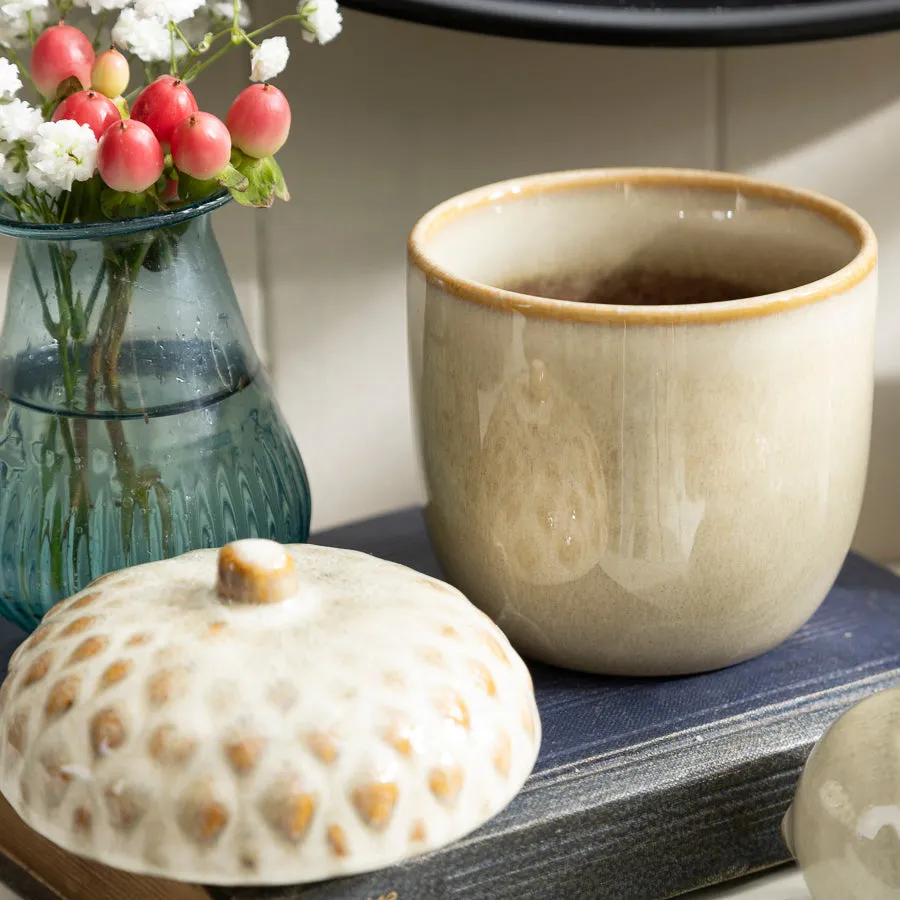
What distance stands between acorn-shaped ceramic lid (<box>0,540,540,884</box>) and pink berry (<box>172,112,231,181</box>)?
110 mm

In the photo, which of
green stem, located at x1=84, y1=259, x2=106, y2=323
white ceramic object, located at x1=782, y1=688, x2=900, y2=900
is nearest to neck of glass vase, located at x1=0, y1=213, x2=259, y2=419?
green stem, located at x1=84, y1=259, x2=106, y2=323

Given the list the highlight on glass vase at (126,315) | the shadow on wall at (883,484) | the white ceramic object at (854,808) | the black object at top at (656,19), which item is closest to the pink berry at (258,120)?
the highlight on glass vase at (126,315)

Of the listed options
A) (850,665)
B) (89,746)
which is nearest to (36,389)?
(89,746)

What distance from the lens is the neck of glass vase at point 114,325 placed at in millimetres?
427

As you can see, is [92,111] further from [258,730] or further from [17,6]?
[258,730]

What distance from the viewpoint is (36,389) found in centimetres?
44

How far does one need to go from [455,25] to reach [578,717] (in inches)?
10.2

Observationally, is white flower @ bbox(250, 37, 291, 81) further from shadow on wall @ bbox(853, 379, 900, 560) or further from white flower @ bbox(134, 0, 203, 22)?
shadow on wall @ bbox(853, 379, 900, 560)

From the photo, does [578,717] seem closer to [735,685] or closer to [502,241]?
[735,685]

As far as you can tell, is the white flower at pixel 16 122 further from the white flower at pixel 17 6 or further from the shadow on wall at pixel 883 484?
the shadow on wall at pixel 883 484

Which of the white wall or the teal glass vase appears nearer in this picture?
the teal glass vase

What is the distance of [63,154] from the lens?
38 centimetres

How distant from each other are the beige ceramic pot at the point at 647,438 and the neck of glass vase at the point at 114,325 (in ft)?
0.24

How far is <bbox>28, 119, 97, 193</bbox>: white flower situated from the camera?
0.38 meters
